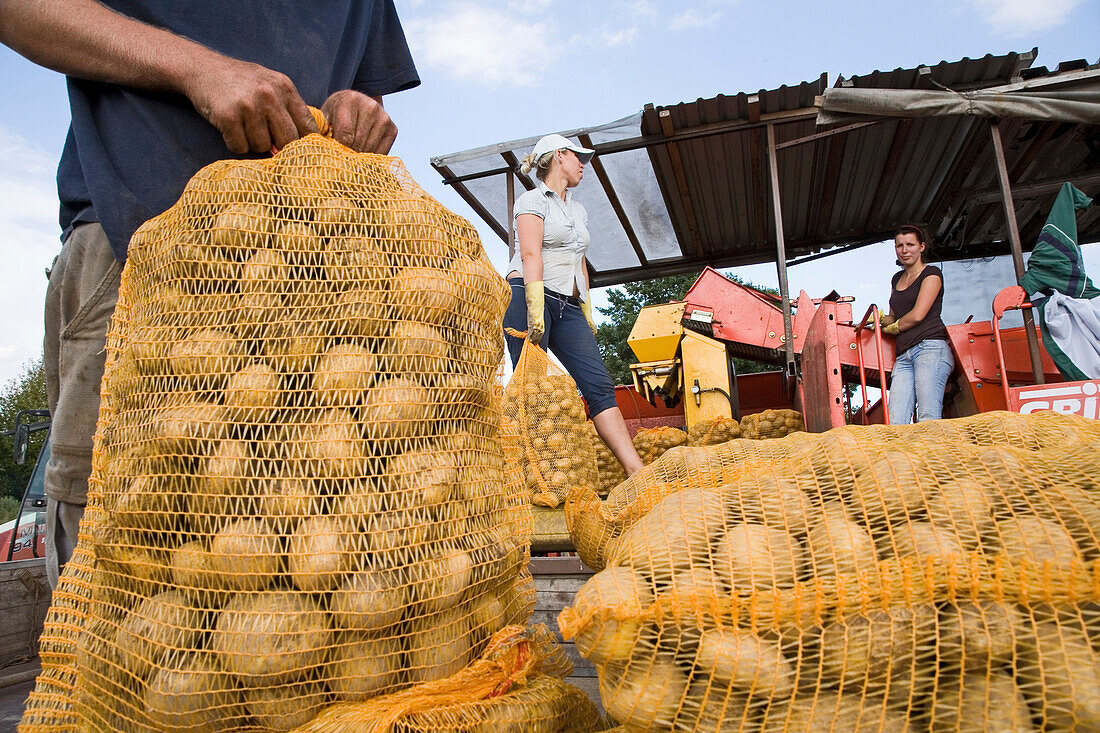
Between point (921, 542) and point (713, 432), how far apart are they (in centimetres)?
398

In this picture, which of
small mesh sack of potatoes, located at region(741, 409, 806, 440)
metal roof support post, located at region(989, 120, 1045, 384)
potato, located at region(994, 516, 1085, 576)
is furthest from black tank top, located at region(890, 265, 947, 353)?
potato, located at region(994, 516, 1085, 576)

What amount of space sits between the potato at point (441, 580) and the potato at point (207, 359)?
57 cm

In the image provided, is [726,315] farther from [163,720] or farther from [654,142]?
[163,720]

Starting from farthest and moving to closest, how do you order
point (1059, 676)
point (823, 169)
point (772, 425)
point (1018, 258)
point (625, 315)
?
point (625, 315) → point (823, 169) → point (772, 425) → point (1018, 258) → point (1059, 676)

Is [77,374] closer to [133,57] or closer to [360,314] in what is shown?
[133,57]

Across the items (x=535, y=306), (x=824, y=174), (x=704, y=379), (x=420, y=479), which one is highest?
(x=824, y=174)

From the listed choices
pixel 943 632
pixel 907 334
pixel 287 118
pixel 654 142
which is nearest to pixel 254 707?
pixel 943 632

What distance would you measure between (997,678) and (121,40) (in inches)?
87.0

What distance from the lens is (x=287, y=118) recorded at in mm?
1585

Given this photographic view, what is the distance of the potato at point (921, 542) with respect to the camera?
3.48 feet

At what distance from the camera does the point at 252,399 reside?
4.03ft

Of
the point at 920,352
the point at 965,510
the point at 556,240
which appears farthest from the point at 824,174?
the point at 965,510

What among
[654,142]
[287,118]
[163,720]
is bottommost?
[163,720]

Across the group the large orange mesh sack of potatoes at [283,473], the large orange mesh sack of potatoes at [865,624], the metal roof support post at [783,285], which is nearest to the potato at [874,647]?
the large orange mesh sack of potatoes at [865,624]
